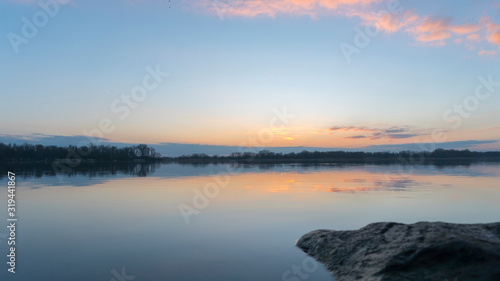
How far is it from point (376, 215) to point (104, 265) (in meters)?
9.75

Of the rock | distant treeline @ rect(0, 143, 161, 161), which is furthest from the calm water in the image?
distant treeline @ rect(0, 143, 161, 161)

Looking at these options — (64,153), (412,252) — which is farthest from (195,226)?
(64,153)


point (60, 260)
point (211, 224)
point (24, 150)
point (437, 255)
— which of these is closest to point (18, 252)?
point (60, 260)

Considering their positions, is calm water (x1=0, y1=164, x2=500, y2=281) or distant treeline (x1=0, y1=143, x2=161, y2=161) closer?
calm water (x1=0, y1=164, x2=500, y2=281)

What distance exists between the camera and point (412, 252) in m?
5.97

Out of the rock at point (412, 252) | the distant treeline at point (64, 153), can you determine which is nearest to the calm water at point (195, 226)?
the rock at point (412, 252)

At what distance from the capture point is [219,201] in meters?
16.7

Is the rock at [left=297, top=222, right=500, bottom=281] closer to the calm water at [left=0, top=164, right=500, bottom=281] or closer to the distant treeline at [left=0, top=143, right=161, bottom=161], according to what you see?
the calm water at [left=0, top=164, right=500, bottom=281]

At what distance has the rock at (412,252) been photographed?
17.7ft

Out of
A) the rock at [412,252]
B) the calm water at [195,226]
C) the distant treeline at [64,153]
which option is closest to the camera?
the rock at [412,252]

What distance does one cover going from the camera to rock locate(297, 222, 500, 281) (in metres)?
5.39

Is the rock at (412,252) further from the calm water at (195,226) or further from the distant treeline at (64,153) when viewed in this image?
the distant treeline at (64,153)

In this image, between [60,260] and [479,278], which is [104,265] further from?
[479,278]

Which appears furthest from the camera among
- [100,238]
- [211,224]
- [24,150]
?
[24,150]
